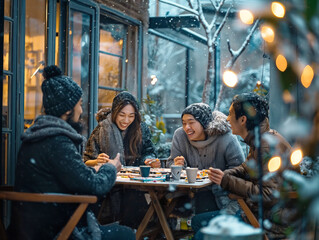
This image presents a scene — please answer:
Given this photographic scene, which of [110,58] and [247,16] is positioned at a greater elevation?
[110,58]

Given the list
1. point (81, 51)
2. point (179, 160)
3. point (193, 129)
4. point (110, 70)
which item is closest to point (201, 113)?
point (193, 129)

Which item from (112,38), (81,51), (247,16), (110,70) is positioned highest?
(112,38)

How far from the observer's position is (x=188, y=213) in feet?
14.3

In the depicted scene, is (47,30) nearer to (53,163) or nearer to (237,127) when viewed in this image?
(237,127)

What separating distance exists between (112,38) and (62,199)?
17.4 ft

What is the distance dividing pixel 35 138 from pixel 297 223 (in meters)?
1.46

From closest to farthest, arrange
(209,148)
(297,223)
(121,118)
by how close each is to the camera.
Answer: (297,223), (209,148), (121,118)

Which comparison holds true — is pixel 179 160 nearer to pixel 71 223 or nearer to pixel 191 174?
pixel 191 174

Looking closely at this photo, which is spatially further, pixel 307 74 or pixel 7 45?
pixel 7 45

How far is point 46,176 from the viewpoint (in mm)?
2393

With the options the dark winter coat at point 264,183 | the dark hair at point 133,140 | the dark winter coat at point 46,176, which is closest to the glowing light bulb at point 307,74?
the dark winter coat at point 264,183

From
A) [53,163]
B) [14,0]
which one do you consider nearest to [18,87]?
Answer: [14,0]

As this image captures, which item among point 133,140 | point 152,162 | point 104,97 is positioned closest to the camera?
point 152,162

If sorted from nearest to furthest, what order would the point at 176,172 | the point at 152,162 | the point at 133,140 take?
the point at 176,172
the point at 152,162
the point at 133,140
